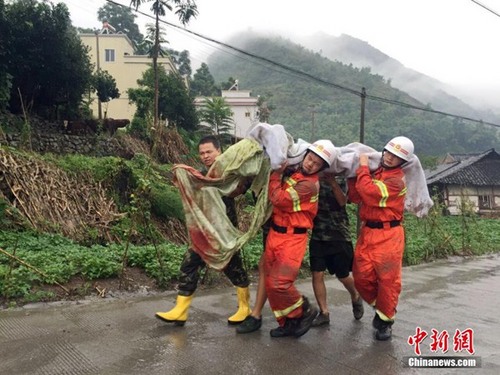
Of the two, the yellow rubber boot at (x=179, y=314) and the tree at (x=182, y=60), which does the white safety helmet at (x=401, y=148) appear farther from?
the tree at (x=182, y=60)

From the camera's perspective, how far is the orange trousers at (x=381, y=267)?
4.04 m

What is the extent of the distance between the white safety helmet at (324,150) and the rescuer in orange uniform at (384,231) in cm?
30

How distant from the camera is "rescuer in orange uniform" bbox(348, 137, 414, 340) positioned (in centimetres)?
404

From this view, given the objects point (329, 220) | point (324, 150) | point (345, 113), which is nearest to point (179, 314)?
point (329, 220)

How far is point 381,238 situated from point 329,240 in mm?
536

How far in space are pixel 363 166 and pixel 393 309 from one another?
1220 mm

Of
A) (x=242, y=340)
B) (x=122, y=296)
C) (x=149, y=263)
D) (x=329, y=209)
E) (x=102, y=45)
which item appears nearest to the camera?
(x=242, y=340)

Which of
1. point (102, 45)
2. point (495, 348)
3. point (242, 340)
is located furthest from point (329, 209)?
point (102, 45)

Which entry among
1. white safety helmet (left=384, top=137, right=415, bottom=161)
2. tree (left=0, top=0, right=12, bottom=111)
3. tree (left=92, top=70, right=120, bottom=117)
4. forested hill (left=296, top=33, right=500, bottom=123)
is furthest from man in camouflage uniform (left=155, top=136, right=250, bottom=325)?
forested hill (left=296, top=33, right=500, bottom=123)

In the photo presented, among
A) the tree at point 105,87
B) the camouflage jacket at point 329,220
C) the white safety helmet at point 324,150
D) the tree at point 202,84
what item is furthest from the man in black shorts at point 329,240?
the tree at point 202,84

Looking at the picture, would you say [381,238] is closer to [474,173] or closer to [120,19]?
[474,173]

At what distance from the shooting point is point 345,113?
67562mm

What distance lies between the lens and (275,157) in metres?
4.07

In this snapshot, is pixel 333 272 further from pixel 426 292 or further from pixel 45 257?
pixel 45 257
